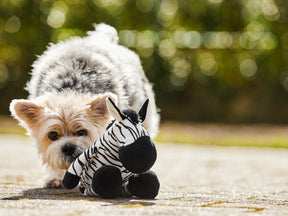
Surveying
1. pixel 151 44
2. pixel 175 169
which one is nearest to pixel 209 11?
pixel 151 44

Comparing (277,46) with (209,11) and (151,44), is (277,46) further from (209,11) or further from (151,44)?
(151,44)

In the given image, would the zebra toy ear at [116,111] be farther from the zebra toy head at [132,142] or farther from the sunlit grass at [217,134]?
the sunlit grass at [217,134]

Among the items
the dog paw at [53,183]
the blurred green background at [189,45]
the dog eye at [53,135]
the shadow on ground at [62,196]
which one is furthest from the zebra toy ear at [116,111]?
the blurred green background at [189,45]

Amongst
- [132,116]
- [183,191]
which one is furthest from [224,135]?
[132,116]

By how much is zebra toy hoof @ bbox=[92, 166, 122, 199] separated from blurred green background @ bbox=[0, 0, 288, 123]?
12156 millimetres

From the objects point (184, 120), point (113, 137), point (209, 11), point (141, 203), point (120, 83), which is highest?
point (209, 11)

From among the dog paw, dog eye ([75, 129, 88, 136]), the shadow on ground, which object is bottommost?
the shadow on ground

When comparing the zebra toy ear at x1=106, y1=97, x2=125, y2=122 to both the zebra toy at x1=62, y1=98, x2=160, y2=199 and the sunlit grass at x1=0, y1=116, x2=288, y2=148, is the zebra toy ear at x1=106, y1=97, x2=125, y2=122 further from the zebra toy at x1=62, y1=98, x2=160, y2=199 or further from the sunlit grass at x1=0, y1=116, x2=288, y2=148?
the sunlit grass at x1=0, y1=116, x2=288, y2=148

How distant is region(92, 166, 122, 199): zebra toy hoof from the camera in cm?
341

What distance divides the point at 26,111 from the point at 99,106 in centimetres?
64

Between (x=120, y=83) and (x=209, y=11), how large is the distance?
39.3ft

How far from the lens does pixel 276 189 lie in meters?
4.57

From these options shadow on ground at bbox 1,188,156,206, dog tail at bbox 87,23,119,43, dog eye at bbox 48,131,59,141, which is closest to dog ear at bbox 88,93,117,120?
dog eye at bbox 48,131,59,141

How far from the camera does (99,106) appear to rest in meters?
4.33
